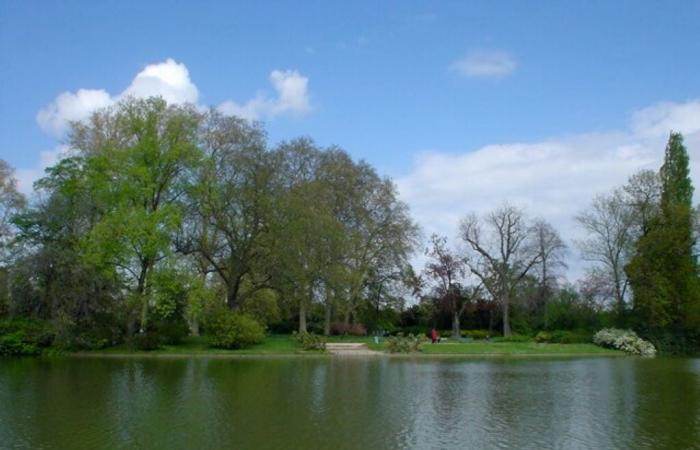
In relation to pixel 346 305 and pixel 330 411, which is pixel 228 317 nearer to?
pixel 346 305

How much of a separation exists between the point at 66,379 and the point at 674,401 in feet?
82.0

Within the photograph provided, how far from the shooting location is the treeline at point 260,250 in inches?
1677

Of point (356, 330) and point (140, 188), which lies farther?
point (356, 330)

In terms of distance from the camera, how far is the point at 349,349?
46.5 meters

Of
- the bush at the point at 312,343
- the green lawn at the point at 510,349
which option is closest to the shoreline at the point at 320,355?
the green lawn at the point at 510,349

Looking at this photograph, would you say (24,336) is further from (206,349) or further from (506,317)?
(506,317)

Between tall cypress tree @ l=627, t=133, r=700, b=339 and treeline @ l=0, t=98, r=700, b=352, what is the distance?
0.40 ft

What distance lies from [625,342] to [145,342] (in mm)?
36500

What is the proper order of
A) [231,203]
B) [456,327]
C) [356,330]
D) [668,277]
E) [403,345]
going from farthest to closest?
1. [456,327]
2. [356,330]
3. [668,277]
4. [231,203]
5. [403,345]

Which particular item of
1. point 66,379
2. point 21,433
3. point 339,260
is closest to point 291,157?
point 339,260

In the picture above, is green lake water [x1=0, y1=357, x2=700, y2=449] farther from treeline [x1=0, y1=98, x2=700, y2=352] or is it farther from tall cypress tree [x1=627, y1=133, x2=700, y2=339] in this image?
tall cypress tree [x1=627, y1=133, x2=700, y2=339]

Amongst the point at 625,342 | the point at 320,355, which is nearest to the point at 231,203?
the point at 320,355

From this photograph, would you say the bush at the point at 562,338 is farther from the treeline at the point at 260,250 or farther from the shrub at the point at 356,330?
the shrub at the point at 356,330

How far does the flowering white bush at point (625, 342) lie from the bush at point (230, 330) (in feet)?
92.0
